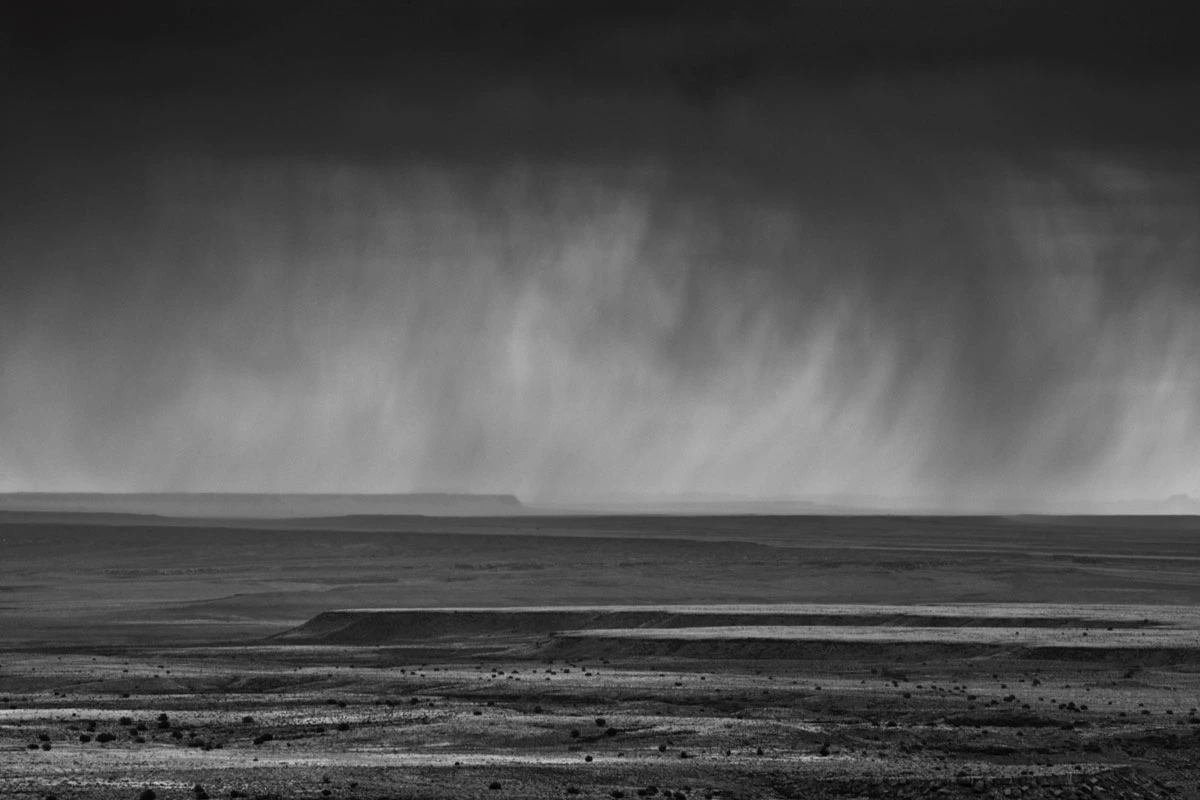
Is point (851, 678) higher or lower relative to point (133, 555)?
lower

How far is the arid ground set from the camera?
31312mm

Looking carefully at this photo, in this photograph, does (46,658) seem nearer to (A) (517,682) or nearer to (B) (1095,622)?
(A) (517,682)

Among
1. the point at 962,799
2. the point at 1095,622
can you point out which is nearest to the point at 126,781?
the point at 962,799

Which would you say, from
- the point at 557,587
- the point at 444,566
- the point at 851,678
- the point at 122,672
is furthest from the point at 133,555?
the point at 851,678

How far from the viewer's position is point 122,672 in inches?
1869

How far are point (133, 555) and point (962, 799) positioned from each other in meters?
103

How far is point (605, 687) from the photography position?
43.5 metres

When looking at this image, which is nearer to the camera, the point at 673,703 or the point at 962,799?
the point at 962,799

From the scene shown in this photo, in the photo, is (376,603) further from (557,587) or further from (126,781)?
(126,781)

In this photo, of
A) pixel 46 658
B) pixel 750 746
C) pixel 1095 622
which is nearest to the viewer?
pixel 750 746

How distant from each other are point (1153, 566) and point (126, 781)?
86.6 meters

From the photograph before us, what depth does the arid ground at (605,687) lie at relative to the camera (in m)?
31.3

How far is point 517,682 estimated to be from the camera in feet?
147

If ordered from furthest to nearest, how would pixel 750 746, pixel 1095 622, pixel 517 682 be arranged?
pixel 1095 622 < pixel 517 682 < pixel 750 746
